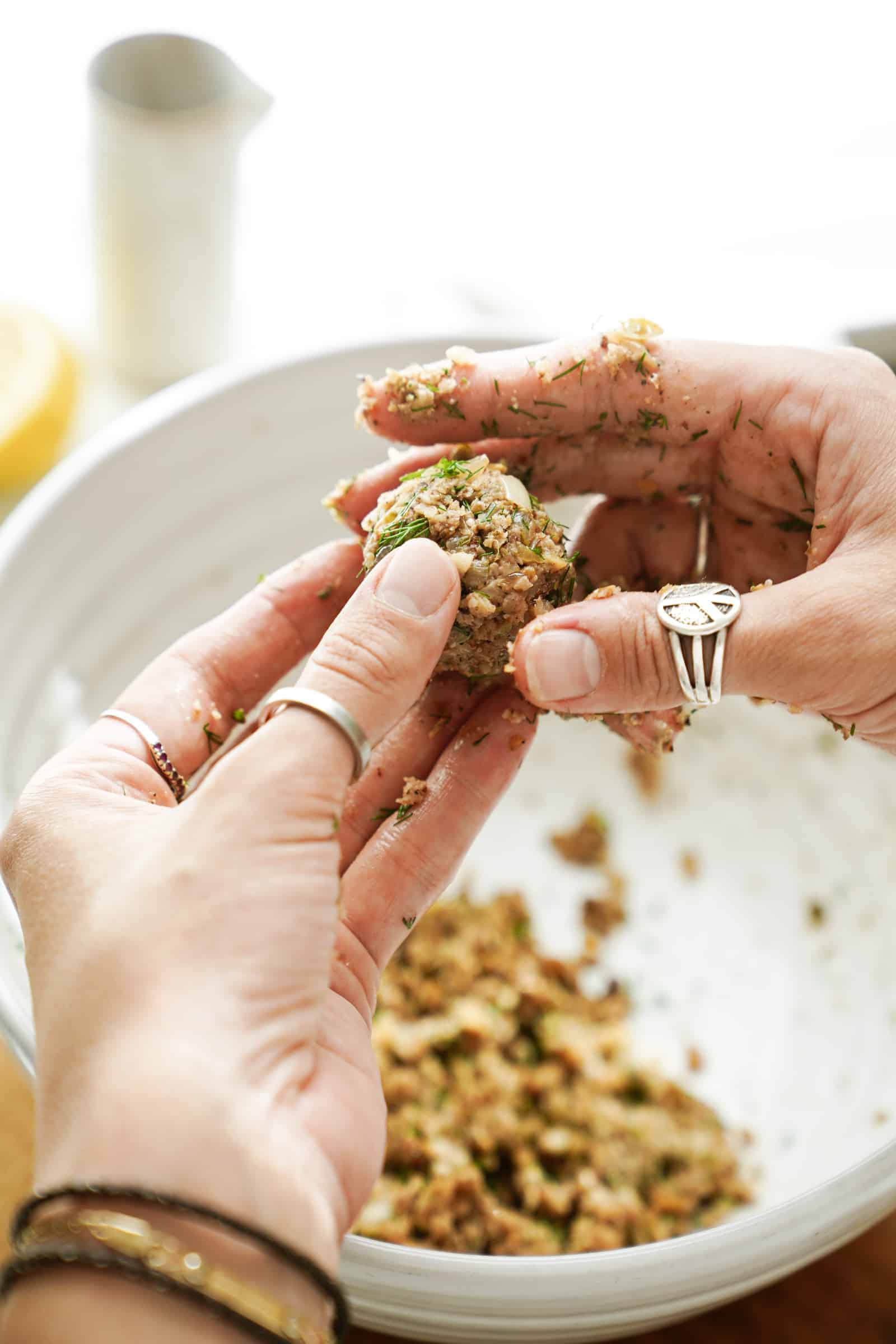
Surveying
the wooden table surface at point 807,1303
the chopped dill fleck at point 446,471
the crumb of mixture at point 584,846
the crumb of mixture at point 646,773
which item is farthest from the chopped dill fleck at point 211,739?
the crumb of mixture at point 646,773

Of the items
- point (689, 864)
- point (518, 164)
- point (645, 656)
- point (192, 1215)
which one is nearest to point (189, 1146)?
point (192, 1215)

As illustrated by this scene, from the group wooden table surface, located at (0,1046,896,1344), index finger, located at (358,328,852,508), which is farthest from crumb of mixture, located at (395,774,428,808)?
wooden table surface, located at (0,1046,896,1344)

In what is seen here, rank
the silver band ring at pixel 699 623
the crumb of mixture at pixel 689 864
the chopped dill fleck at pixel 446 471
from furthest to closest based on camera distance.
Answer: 1. the crumb of mixture at pixel 689 864
2. the chopped dill fleck at pixel 446 471
3. the silver band ring at pixel 699 623

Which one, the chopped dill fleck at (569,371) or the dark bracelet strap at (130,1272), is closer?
the dark bracelet strap at (130,1272)

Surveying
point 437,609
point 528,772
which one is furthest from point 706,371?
point 528,772

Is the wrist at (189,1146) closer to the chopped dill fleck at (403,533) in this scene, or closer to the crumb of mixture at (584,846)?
the chopped dill fleck at (403,533)

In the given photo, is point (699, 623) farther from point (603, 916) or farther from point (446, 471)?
point (603, 916)

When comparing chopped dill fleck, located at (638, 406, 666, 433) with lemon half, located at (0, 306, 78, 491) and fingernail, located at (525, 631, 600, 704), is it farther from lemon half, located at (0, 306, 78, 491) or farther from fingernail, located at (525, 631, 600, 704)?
lemon half, located at (0, 306, 78, 491)
